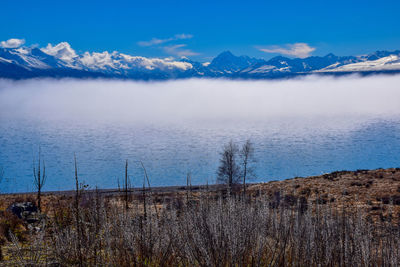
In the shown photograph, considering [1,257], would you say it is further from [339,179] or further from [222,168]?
[222,168]

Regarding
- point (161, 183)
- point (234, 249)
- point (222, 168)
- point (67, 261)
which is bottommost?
point (161, 183)

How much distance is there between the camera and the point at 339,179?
37.8m

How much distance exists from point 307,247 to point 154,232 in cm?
222

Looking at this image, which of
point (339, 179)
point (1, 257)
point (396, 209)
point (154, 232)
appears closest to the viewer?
point (154, 232)

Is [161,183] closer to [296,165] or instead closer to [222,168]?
[296,165]

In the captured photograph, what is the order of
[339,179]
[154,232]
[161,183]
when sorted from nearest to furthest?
1. [154,232]
2. [339,179]
3. [161,183]

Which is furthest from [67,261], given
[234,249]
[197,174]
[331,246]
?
[197,174]

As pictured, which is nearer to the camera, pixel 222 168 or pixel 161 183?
pixel 222 168

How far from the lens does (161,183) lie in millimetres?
166250

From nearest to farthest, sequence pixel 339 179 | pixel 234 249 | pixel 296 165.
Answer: pixel 234 249, pixel 339 179, pixel 296 165

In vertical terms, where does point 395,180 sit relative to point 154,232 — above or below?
below

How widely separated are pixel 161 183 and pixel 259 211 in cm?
16338

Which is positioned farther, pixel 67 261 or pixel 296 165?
pixel 296 165

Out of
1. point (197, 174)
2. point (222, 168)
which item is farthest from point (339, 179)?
point (197, 174)
